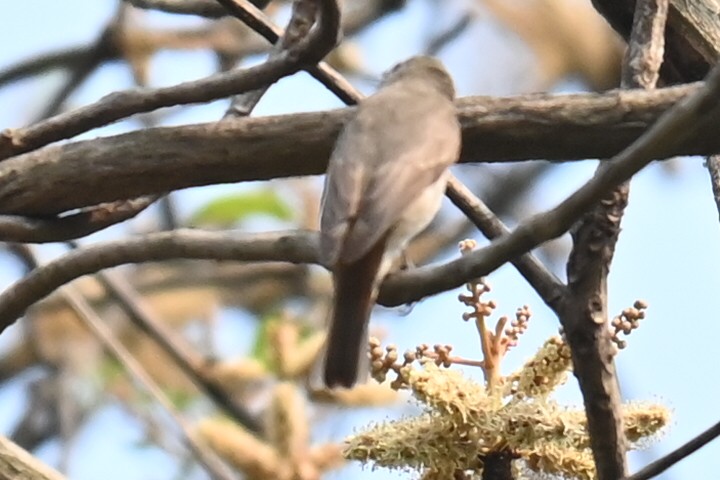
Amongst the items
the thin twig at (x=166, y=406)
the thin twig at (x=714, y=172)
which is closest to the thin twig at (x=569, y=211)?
the thin twig at (x=714, y=172)

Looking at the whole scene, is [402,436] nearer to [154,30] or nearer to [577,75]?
[154,30]

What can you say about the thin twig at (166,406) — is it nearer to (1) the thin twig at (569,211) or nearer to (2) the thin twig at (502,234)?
(2) the thin twig at (502,234)

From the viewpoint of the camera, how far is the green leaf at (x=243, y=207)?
319 centimetres

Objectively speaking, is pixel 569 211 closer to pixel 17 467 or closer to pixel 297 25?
pixel 297 25

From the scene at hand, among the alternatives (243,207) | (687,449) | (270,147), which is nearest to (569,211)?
(687,449)

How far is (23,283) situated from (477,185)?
2297 mm

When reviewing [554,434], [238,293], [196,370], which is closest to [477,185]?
[238,293]

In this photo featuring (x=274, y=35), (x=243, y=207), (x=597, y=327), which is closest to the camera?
Result: (x=597, y=327)

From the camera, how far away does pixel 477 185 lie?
3.48 m

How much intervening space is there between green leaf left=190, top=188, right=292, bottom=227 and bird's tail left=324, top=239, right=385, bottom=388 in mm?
2099

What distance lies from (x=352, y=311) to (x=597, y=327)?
0.20 m

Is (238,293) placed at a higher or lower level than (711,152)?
higher

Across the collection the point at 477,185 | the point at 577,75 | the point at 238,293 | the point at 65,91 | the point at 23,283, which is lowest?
the point at 23,283

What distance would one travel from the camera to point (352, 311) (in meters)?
1.09
